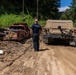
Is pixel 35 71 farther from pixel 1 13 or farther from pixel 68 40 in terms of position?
pixel 1 13

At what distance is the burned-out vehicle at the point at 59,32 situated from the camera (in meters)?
20.9

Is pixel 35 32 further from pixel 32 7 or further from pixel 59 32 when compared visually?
pixel 32 7

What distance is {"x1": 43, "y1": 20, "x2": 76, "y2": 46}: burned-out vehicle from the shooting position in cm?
2091

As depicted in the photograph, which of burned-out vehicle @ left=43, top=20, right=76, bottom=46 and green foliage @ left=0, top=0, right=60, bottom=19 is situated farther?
green foliage @ left=0, top=0, right=60, bottom=19

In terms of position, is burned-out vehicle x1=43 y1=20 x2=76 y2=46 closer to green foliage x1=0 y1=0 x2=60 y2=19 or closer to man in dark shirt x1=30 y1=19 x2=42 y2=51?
man in dark shirt x1=30 y1=19 x2=42 y2=51

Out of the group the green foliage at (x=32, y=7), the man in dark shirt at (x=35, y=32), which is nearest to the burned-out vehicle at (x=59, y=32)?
the man in dark shirt at (x=35, y=32)

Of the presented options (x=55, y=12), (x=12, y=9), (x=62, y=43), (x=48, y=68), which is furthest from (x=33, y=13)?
(x=48, y=68)

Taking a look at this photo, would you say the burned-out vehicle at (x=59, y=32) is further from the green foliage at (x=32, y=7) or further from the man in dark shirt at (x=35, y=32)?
the green foliage at (x=32, y=7)

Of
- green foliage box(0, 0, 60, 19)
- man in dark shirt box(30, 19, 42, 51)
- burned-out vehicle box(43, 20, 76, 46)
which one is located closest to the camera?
man in dark shirt box(30, 19, 42, 51)

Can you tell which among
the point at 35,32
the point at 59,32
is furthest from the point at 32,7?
the point at 35,32

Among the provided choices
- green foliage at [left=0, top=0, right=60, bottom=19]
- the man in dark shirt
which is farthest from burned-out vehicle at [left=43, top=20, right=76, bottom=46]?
green foliage at [left=0, top=0, right=60, bottom=19]

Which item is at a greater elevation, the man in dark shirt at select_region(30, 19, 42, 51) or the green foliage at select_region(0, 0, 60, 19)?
the green foliage at select_region(0, 0, 60, 19)

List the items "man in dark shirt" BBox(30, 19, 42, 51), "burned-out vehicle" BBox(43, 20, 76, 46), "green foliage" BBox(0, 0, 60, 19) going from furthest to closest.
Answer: "green foliage" BBox(0, 0, 60, 19) < "burned-out vehicle" BBox(43, 20, 76, 46) < "man in dark shirt" BBox(30, 19, 42, 51)

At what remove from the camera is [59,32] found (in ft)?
71.3
